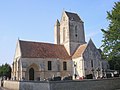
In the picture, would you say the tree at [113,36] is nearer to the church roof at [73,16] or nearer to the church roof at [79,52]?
the church roof at [79,52]

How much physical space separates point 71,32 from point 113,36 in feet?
86.7

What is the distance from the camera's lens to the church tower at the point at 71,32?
53.6m

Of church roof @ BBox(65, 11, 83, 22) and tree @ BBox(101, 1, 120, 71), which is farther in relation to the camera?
church roof @ BBox(65, 11, 83, 22)

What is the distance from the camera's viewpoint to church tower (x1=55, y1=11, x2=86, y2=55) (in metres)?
53.6

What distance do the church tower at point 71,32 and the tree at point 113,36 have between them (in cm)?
2257

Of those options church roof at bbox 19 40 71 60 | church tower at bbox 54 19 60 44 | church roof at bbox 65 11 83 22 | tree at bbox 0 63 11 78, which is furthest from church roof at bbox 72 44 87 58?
tree at bbox 0 63 11 78

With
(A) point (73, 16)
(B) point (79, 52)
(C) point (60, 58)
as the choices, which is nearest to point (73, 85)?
(C) point (60, 58)

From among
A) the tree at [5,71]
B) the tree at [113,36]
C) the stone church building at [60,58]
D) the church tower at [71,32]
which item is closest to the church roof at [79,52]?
the stone church building at [60,58]

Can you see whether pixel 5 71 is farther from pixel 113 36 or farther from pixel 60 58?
pixel 113 36

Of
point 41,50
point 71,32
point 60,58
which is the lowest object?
point 60,58

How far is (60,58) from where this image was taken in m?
49.7

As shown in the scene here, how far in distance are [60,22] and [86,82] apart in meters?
32.8

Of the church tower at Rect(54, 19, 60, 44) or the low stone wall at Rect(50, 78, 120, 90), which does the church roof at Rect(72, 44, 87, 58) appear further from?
the low stone wall at Rect(50, 78, 120, 90)

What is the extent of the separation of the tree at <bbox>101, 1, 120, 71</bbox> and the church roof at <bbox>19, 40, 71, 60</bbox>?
65.3 feet
